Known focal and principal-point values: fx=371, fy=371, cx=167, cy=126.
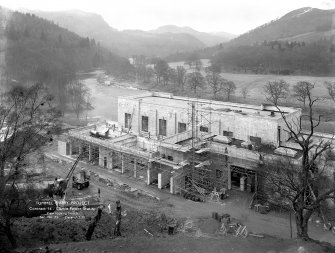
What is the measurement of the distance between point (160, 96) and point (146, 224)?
8.55m

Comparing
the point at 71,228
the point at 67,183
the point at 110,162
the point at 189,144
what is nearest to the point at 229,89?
the point at 189,144

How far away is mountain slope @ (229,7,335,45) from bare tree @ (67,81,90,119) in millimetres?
19006

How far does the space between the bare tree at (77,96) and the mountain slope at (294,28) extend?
1901 centimetres

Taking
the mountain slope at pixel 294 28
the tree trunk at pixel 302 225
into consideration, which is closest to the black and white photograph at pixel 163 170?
the tree trunk at pixel 302 225

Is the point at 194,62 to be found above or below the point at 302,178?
above

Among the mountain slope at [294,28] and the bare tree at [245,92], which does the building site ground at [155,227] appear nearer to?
the bare tree at [245,92]

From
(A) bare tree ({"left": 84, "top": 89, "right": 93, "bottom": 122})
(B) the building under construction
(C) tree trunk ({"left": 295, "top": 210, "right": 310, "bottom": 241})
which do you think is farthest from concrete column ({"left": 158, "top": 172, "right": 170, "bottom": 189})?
(A) bare tree ({"left": 84, "top": 89, "right": 93, "bottom": 122})

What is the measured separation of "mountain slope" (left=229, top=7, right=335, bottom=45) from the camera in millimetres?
31400

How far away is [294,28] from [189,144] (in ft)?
104

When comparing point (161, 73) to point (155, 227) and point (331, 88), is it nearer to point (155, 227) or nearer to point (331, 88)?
point (331, 88)

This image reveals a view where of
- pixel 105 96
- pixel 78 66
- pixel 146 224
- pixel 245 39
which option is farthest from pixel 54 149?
pixel 245 39

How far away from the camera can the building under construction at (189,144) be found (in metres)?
9.70

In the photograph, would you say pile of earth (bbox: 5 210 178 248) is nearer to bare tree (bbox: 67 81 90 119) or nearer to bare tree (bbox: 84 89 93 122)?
bare tree (bbox: 67 81 90 119)

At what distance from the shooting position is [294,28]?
38031 mm
